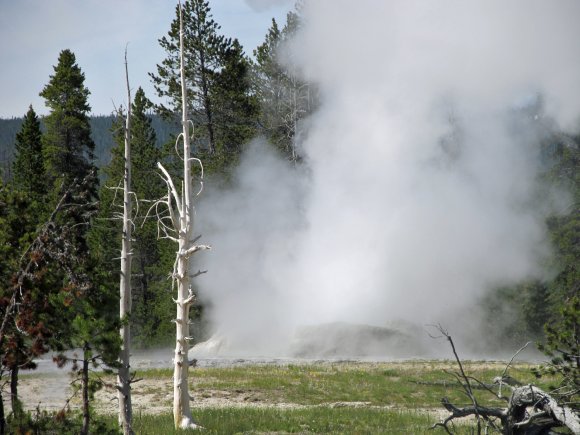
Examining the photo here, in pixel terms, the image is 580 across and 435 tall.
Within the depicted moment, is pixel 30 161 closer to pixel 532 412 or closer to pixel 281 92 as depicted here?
pixel 281 92

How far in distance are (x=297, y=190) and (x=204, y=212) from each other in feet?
17.0

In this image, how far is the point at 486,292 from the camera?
1510 inches

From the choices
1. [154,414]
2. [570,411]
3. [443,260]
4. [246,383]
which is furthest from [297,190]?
[570,411]

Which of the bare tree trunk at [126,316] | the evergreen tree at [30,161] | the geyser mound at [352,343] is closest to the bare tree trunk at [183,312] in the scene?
the bare tree trunk at [126,316]

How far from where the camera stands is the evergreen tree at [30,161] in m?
44.8

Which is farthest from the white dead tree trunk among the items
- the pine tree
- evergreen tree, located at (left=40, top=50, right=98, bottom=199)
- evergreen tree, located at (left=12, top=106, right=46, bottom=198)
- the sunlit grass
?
evergreen tree, located at (left=12, top=106, right=46, bottom=198)

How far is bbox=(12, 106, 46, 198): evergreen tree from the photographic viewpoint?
4478 cm

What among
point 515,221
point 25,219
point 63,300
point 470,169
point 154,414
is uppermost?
point 470,169

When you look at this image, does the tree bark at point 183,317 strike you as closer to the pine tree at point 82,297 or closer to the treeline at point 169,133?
the pine tree at point 82,297

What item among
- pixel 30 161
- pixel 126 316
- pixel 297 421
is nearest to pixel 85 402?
pixel 126 316

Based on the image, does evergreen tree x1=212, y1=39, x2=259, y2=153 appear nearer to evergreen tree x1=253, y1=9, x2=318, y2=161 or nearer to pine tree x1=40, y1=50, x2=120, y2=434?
evergreen tree x1=253, y1=9, x2=318, y2=161

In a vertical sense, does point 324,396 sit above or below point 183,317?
below

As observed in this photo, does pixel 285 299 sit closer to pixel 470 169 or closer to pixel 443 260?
pixel 443 260

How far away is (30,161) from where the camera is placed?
46.3m
